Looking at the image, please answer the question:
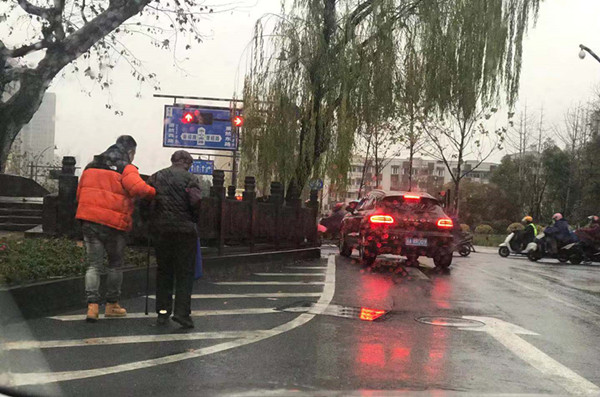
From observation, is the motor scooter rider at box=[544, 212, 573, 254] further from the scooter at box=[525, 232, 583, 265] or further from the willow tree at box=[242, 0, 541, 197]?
the willow tree at box=[242, 0, 541, 197]

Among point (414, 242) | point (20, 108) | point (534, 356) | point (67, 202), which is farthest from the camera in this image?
point (414, 242)

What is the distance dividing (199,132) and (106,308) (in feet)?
81.3

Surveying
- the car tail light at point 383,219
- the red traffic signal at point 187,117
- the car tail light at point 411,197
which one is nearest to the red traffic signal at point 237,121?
the car tail light at point 383,219

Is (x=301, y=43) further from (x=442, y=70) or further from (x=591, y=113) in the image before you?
(x=591, y=113)

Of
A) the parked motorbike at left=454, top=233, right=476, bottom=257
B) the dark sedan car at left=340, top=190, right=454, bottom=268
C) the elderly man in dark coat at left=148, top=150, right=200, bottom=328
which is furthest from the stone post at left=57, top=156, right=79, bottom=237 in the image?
the parked motorbike at left=454, top=233, right=476, bottom=257

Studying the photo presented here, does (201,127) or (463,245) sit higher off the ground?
(201,127)

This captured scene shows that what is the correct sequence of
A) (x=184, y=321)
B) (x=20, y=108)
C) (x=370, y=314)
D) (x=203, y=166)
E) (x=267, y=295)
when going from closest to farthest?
1. (x=184, y=321)
2. (x=370, y=314)
3. (x=267, y=295)
4. (x=20, y=108)
5. (x=203, y=166)

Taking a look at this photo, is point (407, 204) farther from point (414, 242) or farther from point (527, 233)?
point (527, 233)

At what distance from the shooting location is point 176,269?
644cm

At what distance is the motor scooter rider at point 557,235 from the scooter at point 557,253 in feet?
0.53

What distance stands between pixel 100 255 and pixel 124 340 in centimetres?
121

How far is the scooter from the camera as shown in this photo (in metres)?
21.1

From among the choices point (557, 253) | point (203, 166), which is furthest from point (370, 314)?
point (203, 166)

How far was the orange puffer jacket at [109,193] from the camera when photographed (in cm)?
642
